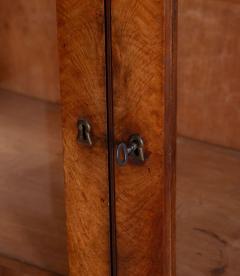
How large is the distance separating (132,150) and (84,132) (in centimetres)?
7

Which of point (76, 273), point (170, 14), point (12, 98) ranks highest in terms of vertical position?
point (170, 14)

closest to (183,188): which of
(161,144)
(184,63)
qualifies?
(161,144)

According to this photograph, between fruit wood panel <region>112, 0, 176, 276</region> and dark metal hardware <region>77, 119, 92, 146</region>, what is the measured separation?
Answer: 0.04m

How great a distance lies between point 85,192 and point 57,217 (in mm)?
103

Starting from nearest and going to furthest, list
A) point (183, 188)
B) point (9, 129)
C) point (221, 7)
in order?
1. point (221, 7)
2. point (183, 188)
3. point (9, 129)

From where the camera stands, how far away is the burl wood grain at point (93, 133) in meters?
1.23

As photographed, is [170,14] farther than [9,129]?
No

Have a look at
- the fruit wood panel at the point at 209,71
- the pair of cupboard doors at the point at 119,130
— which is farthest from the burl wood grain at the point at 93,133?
the fruit wood panel at the point at 209,71

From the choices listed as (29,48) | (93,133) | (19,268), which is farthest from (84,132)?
(19,268)

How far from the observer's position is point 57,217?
1424mm

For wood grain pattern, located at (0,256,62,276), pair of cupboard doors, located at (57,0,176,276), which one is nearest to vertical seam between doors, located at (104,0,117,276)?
pair of cupboard doors, located at (57,0,176,276)

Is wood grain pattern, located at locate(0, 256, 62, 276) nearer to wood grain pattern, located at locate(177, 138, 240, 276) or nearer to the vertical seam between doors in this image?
the vertical seam between doors

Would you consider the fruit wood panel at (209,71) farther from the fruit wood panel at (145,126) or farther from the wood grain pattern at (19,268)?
the wood grain pattern at (19,268)

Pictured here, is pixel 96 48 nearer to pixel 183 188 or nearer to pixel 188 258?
pixel 183 188
